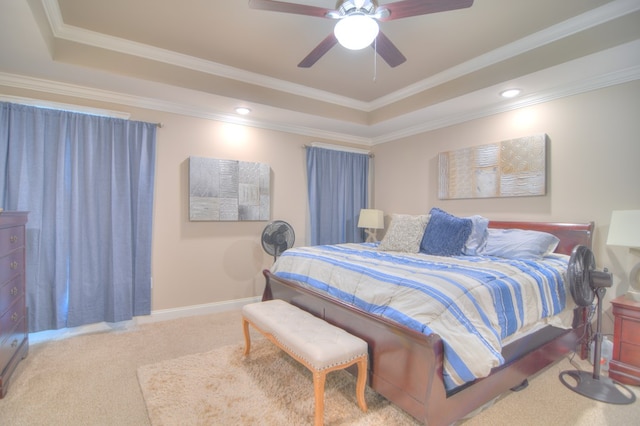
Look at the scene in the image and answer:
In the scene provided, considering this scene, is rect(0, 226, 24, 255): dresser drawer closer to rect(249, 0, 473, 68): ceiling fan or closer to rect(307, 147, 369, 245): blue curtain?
rect(249, 0, 473, 68): ceiling fan

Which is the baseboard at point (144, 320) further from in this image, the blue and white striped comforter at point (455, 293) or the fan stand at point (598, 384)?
the fan stand at point (598, 384)

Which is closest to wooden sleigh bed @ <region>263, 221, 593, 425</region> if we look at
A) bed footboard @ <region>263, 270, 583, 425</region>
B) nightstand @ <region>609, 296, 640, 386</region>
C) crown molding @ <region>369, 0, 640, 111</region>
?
bed footboard @ <region>263, 270, 583, 425</region>

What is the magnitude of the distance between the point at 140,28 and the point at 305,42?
1328mm

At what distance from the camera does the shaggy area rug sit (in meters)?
1.75

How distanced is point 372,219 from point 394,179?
712 millimetres

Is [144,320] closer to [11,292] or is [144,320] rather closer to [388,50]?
[11,292]

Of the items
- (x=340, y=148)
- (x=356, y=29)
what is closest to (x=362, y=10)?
(x=356, y=29)

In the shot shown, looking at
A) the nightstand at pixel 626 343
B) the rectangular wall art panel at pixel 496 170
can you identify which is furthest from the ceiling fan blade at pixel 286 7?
the nightstand at pixel 626 343

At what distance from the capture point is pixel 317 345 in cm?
171

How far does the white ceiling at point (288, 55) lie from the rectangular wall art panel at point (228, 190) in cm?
60

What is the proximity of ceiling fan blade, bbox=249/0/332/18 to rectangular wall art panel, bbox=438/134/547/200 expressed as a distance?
242 centimetres

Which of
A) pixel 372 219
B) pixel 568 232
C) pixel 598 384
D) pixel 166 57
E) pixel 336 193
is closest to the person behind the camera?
pixel 598 384

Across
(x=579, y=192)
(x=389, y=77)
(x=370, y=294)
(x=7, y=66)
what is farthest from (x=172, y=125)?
(x=579, y=192)

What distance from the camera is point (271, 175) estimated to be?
4.04m
